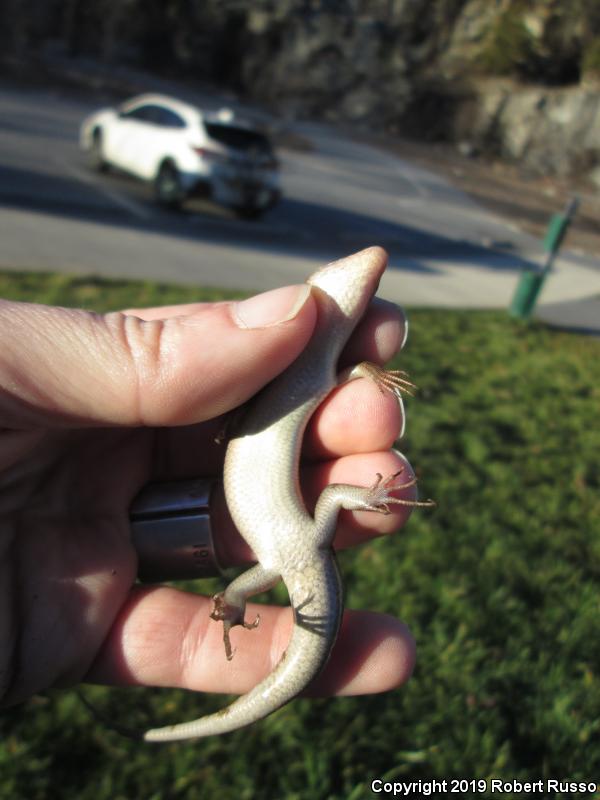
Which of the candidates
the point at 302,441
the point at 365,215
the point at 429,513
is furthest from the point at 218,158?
the point at 302,441

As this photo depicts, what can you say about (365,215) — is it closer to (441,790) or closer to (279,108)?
(441,790)

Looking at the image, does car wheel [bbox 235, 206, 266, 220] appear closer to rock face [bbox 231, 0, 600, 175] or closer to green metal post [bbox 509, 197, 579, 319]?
green metal post [bbox 509, 197, 579, 319]

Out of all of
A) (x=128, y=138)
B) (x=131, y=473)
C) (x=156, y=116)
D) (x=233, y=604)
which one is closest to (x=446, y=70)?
(x=156, y=116)

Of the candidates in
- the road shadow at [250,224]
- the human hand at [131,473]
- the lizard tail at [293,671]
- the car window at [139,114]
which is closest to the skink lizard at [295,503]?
the lizard tail at [293,671]

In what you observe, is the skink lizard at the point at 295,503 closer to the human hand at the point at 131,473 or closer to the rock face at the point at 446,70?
the human hand at the point at 131,473

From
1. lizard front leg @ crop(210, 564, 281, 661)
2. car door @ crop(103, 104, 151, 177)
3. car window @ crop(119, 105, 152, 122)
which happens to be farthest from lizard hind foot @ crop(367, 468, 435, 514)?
car window @ crop(119, 105, 152, 122)

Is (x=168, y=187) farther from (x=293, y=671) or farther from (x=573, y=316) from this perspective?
(x=293, y=671)
